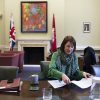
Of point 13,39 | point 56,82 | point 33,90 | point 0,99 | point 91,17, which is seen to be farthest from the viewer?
point 91,17

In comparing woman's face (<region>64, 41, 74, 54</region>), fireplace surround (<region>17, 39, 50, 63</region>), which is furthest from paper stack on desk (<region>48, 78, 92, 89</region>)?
fireplace surround (<region>17, 39, 50, 63</region>)

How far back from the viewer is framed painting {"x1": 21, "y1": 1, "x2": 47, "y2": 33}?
9.04 m

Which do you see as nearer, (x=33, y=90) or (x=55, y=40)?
(x=33, y=90)

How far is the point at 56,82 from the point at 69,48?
1.31 feet

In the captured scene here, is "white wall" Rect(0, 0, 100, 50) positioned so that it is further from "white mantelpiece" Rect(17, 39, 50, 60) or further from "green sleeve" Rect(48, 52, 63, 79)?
"green sleeve" Rect(48, 52, 63, 79)

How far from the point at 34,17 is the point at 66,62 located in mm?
6466

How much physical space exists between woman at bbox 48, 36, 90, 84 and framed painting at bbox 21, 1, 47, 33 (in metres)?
6.28

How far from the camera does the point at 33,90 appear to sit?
2.34 m

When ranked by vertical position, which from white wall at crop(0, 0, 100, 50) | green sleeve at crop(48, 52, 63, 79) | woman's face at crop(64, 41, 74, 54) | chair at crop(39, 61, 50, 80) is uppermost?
white wall at crop(0, 0, 100, 50)

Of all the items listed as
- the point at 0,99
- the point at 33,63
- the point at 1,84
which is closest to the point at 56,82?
the point at 1,84

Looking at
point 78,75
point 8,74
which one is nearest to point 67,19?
point 8,74

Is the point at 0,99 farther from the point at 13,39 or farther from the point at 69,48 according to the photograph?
the point at 13,39

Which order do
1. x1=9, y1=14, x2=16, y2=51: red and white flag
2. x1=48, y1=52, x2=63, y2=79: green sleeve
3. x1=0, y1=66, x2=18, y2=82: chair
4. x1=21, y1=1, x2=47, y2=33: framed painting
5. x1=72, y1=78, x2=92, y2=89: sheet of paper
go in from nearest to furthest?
x1=72, y1=78, x2=92, y2=89: sheet of paper, x1=48, y1=52, x2=63, y2=79: green sleeve, x1=0, y1=66, x2=18, y2=82: chair, x1=9, y1=14, x2=16, y2=51: red and white flag, x1=21, y1=1, x2=47, y2=33: framed painting

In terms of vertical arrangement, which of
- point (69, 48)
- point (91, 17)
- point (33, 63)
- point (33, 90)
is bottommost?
point (33, 63)
